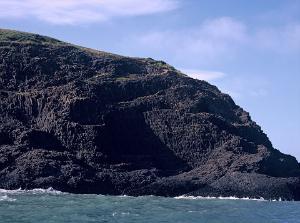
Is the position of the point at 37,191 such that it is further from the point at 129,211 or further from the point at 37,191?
the point at 129,211

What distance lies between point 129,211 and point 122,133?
4981 cm

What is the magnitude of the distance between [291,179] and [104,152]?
3544 centimetres

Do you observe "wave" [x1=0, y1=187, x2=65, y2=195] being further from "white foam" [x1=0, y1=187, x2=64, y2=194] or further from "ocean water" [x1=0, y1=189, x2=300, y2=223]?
"ocean water" [x1=0, y1=189, x2=300, y2=223]

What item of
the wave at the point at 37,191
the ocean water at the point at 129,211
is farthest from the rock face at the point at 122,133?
the ocean water at the point at 129,211

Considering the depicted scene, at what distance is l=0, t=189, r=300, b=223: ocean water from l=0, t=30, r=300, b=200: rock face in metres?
13.1

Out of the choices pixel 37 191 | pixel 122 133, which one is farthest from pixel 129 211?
pixel 122 133

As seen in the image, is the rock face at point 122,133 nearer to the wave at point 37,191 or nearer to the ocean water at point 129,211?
the wave at point 37,191

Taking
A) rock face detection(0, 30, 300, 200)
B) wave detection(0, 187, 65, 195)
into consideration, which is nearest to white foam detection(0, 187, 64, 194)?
wave detection(0, 187, 65, 195)

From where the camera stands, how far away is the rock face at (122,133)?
315ft

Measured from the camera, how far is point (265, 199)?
94.4 m

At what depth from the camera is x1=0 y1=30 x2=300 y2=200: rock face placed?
9600 centimetres

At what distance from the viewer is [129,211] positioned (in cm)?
6456

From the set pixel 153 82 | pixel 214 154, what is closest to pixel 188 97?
pixel 153 82

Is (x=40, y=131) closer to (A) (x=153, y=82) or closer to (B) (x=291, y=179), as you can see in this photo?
(A) (x=153, y=82)
